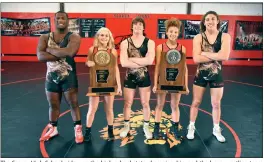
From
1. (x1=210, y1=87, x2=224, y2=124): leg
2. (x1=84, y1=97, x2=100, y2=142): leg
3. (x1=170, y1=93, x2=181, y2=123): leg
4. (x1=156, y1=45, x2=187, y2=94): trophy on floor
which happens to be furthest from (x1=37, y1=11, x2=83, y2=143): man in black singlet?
(x1=210, y1=87, x2=224, y2=124): leg

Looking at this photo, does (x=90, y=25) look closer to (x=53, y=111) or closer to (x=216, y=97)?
(x=53, y=111)

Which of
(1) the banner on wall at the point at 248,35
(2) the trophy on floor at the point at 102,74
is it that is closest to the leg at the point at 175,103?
(2) the trophy on floor at the point at 102,74

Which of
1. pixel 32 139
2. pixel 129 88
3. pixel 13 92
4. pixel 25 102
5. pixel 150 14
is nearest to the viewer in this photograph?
pixel 129 88

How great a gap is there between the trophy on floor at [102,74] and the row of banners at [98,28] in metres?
8.40

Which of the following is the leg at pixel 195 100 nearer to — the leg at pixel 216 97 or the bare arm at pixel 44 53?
the leg at pixel 216 97

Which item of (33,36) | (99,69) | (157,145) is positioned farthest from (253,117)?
(33,36)

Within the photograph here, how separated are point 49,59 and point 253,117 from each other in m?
4.34

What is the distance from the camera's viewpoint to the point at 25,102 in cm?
607

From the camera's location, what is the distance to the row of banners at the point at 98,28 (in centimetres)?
1158

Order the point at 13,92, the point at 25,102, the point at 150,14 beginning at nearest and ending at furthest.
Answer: the point at 25,102
the point at 13,92
the point at 150,14

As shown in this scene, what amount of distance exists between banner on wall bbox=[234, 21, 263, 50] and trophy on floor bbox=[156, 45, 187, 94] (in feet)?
30.1

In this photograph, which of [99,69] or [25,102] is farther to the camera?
[25,102]

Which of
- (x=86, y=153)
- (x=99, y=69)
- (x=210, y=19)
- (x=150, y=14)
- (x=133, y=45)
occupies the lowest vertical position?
(x=86, y=153)

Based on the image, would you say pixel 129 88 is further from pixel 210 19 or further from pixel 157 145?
pixel 210 19
